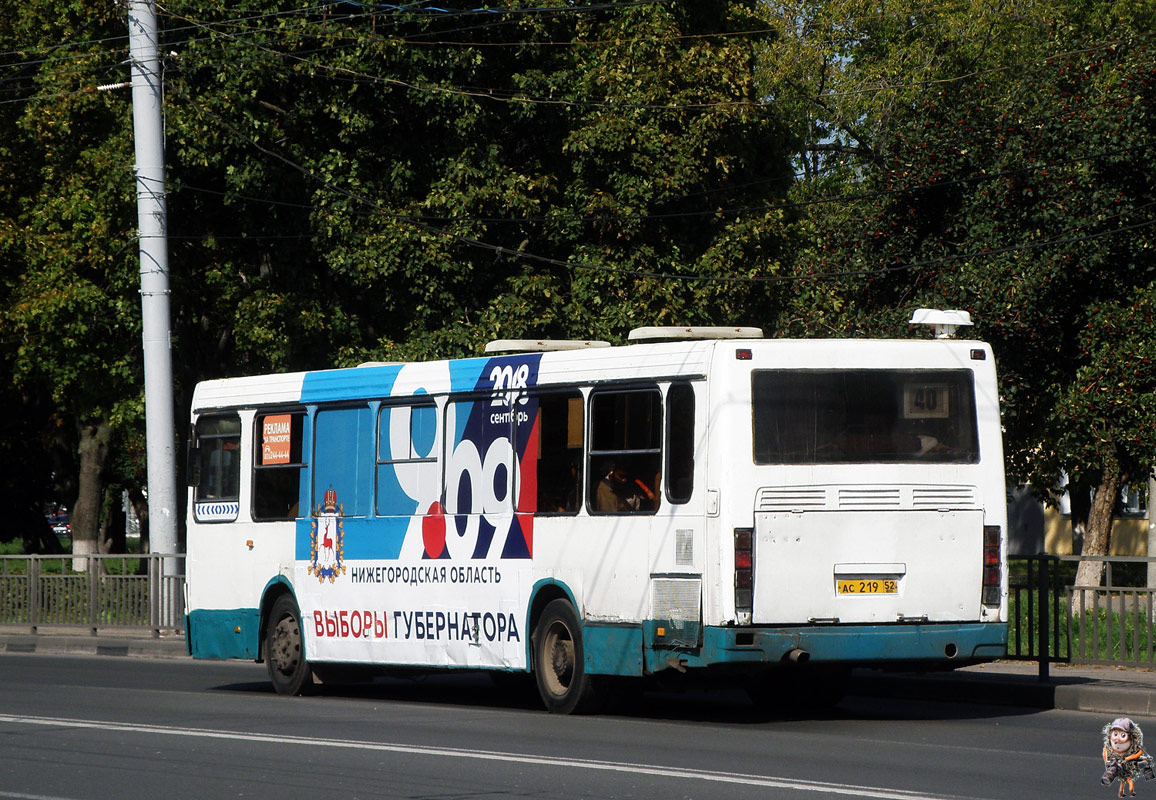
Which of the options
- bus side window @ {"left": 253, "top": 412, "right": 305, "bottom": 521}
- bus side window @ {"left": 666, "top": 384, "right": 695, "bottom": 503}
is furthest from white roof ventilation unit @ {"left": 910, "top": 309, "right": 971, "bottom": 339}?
bus side window @ {"left": 253, "top": 412, "right": 305, "bottom": 521}

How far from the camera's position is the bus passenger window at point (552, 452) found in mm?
14250

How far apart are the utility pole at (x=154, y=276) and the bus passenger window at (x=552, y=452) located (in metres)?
11.5

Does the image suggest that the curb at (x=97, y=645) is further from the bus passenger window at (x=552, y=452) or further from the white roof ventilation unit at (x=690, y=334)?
the white roof ventilation unit at (x=690, y=334)

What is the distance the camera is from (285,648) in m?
17.1

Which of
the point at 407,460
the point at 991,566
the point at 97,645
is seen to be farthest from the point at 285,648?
the point at 97,645

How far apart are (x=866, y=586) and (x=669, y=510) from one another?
1489mm

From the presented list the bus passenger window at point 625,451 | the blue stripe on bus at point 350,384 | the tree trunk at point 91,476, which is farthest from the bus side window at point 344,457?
the tree trunk at point 91,476

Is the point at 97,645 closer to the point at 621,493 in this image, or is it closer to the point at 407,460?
the point at 407,460

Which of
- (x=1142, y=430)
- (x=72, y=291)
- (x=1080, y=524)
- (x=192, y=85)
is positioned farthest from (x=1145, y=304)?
(x=1080, y=524)

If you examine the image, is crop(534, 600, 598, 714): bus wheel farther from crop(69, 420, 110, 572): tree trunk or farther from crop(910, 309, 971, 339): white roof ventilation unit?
crop(69, 420, 110, 572): tree trunk

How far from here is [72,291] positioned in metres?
35.6

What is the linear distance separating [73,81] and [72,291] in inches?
158

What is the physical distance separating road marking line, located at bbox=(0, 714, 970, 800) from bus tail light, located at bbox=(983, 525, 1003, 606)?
149 inches

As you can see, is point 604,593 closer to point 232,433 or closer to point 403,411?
point 403,411
